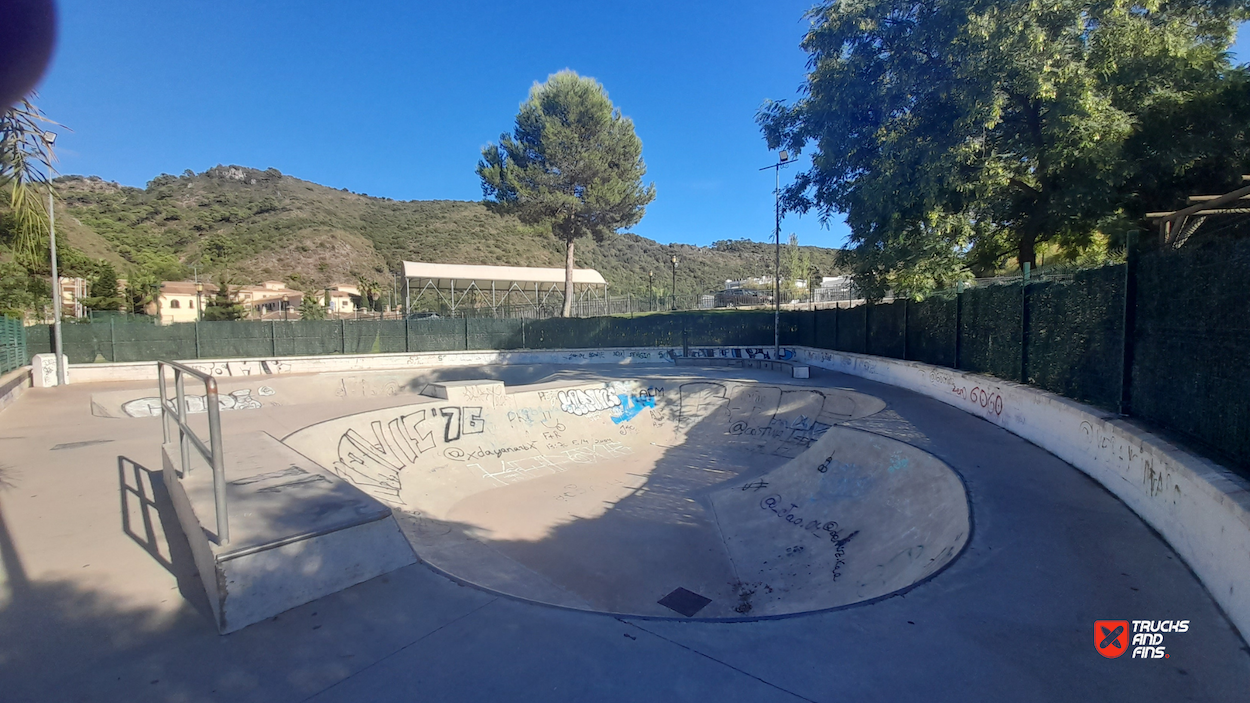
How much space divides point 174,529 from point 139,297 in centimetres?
5007

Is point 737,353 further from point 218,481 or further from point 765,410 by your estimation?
point 218,481

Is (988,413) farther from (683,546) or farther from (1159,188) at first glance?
(1159,188)

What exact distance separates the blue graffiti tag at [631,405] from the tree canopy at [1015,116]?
714 cm

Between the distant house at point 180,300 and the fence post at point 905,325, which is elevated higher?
the distant house at point 180,300

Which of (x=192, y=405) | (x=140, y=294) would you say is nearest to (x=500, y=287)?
(x=140, y=294)

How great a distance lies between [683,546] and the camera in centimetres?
763

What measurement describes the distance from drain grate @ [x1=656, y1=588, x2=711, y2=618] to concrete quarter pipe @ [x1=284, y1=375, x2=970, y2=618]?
2 centimetres

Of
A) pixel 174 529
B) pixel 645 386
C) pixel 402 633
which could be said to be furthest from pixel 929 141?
pixel 174 529

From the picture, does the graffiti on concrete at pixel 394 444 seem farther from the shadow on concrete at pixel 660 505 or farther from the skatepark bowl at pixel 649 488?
the shadow on concrete at pixel 660 505

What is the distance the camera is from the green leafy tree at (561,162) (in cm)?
3250

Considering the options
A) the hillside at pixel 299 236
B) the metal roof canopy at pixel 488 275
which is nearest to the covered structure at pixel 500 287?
the metal roof canopy at pixel 488 275

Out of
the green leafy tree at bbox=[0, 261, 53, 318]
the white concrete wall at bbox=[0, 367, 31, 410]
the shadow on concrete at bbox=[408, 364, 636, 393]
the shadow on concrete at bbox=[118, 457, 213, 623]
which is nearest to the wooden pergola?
the shadow on concrete at bbox=[118, 457, 213, 623]

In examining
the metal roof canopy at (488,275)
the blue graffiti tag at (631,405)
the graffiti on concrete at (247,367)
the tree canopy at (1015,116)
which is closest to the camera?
the tree canopy at (1015,116)

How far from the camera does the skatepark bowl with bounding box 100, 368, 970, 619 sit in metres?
6.02
